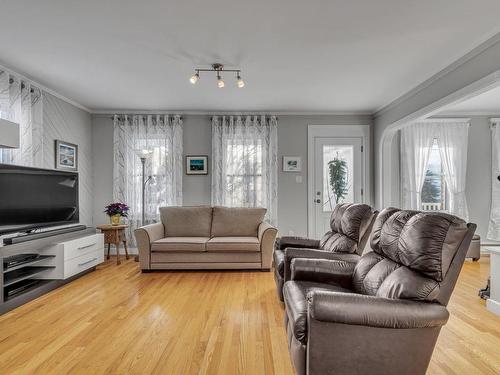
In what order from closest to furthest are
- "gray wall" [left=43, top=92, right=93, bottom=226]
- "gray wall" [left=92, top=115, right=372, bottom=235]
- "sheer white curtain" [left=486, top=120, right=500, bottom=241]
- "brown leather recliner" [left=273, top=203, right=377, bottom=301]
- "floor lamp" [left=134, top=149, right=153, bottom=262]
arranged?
"brown leather recliner" [left=273, top=203, right=377, bottom=301] < "gray wall" [left=43, top=92, right=93, bottom=226] < "floor lamp" [left=134, top=149, right=153, bottom=262] < "sheer white curtain" [left=486, top=120, right=500, bottom=241] < "gray wall" [left=92, top=115, right=372, bottom=235]

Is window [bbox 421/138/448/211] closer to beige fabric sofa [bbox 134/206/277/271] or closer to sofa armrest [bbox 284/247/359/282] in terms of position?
beige fabric sofa [bbox 134/206/277/271]

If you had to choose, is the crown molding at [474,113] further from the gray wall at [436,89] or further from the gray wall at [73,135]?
the gray wall at [73,135]

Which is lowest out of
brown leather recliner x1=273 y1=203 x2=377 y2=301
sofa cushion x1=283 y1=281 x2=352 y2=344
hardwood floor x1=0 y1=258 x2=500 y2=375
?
hardwood floor x1=0 y1=258 x2=500 y2=375

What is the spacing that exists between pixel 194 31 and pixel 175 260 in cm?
288

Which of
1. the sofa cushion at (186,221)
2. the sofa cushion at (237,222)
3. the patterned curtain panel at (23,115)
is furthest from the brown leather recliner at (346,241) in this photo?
the patterned curtain panel at (23,115)

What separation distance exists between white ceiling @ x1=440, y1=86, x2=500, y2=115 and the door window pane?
1653mm

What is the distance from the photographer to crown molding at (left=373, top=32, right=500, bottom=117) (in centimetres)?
285

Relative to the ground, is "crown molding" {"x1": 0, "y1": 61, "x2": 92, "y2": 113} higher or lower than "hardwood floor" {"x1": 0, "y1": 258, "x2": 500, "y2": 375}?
higher

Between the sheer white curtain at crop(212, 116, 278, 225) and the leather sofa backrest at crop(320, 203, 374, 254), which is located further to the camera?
the sheer white curtain at crop(212, 116, 278, 225)

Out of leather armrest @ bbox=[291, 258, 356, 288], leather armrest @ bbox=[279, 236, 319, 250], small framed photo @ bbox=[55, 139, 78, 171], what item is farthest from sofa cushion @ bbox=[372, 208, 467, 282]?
small framed photo @ bbox=[55, 139, 78, 171]

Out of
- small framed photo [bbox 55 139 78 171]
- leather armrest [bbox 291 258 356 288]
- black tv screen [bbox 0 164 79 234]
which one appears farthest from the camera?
small framed photo [bbox 55 139 78 171]

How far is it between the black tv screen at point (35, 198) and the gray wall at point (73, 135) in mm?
661

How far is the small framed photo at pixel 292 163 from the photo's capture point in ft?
18.2

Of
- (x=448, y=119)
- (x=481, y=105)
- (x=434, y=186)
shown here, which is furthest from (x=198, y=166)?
(x=481, y=105)
